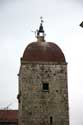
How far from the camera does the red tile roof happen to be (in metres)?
49.7

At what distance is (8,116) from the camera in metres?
50.7

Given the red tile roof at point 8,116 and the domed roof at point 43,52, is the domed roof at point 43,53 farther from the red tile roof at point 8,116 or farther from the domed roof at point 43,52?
the red tile roof at point 8,116

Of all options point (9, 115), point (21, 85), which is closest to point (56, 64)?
point (21, 85)

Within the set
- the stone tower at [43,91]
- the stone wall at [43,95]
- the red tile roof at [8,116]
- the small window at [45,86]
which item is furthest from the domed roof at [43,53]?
the red tile roof at [8,116]

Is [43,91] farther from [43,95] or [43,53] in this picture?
[43,53]

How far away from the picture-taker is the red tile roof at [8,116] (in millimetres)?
49731

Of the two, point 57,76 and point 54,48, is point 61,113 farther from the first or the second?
point 54,48

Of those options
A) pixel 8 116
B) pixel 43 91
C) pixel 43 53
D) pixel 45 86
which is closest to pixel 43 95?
pixel 43 91

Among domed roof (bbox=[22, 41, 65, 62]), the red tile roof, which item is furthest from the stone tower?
the red tile roof

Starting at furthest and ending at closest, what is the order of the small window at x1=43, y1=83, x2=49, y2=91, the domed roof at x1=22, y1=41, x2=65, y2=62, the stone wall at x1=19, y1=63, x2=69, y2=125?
the domed roof at x1=22, y1=41, x2=65, y2=62, the small window at x1=43, y1=83, x2=49, y2=91, the stone wall at x1=19, y1=63, x2=69, y2=125

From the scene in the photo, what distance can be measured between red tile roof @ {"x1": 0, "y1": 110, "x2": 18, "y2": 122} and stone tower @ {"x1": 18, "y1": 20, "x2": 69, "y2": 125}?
17.2 m

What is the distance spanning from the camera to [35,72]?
32.5 meters

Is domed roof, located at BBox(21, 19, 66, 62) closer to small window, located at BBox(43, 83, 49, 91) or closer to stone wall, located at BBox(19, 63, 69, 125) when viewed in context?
stone wall, located at BBox(19, 63, 69, 125)

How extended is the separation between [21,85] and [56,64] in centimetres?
302
